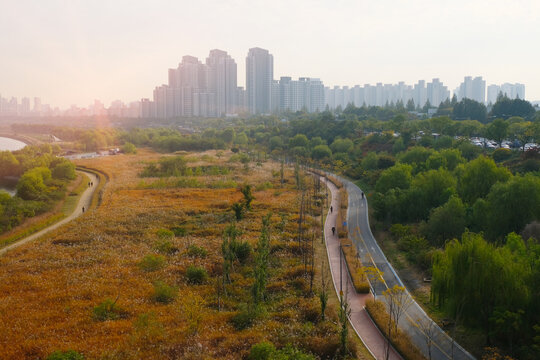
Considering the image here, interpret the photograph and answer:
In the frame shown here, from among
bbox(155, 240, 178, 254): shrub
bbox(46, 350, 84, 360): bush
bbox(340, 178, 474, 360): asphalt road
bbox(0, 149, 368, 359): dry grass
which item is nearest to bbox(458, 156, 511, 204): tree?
bbox(340, 178, 474, 360): asphalt road

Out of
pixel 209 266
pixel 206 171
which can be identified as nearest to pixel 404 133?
pixel 206 171

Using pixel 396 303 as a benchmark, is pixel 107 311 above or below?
above

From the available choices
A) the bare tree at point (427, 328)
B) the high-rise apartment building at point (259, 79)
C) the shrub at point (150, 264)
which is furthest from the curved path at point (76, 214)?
the high-rise apartment building at point (259, 79)

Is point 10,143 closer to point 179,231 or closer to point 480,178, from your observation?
point 179,231

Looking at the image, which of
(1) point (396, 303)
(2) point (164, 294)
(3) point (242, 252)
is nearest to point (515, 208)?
(1) point (396, 303)

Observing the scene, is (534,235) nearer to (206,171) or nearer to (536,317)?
(536,317)

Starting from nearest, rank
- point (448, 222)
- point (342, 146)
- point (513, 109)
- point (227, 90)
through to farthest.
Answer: point (448, 222) → point (342, 146) → point (513, 109) → point (227, 90)
